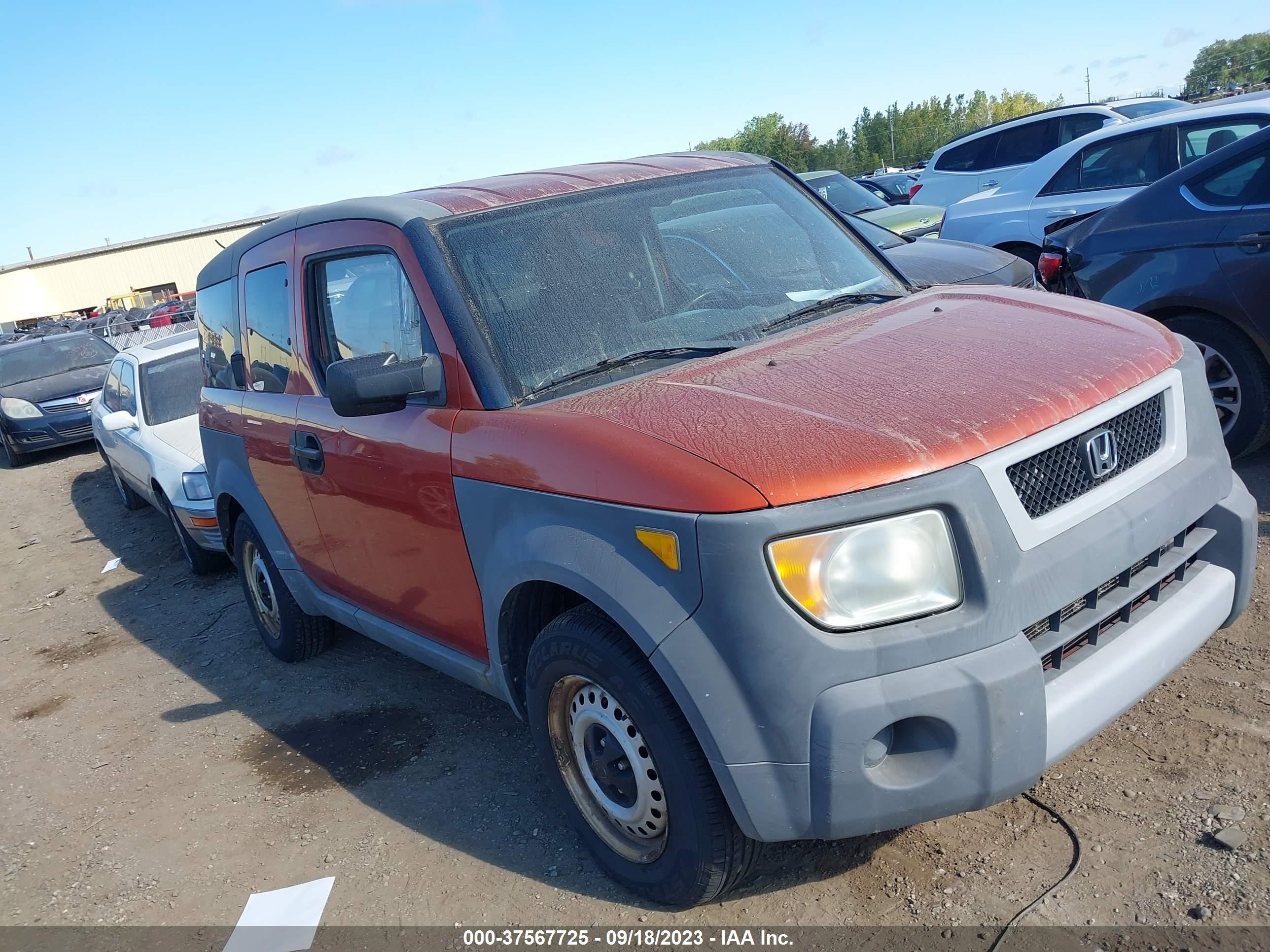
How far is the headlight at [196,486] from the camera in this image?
21.8ft

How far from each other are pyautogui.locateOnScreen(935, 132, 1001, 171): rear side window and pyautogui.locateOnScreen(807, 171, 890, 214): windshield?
104cm

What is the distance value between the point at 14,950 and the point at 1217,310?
5.57 meters

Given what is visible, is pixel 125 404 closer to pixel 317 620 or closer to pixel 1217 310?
pixel 317 620

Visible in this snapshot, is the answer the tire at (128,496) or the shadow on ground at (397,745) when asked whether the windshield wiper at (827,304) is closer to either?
the shadow on ground at (397,745)

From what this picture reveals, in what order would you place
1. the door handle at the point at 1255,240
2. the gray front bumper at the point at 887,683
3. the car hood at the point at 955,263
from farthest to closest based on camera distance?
the car hood at the point at 955,263 < the door handle at the point at 1255,240 < the gray front bumper at the point at 887,683

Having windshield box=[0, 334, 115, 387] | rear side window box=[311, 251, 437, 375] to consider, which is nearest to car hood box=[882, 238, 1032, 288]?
rear side window box=[311, 251, 437, 375]

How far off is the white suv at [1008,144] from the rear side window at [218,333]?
8562 mm

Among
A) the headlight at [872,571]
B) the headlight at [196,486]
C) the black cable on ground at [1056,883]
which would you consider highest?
the headlight at [872,571]

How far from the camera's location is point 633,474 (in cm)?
239

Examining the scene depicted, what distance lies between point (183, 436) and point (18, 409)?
7.52 m

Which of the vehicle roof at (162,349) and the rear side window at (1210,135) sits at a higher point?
the rear side window at (1210,135)

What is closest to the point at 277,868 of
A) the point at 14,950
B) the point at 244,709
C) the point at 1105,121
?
the point at 14,950

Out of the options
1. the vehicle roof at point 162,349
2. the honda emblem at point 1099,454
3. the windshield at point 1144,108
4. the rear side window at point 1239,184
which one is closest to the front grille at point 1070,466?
the honda emblem at point 1099,454

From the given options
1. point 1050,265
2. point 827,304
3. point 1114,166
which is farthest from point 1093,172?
point 827,304
